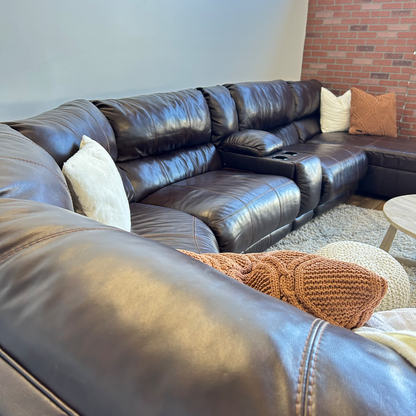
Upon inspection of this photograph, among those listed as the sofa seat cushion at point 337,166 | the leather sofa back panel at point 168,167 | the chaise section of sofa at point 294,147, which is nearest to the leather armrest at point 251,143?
the chaise section of sofa at point 294,147

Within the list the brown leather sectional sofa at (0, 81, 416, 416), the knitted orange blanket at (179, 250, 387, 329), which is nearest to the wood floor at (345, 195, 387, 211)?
the knitted orange blanket at (179, 250, 387, 329)

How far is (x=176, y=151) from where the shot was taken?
261 cm

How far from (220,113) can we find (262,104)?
58 cm

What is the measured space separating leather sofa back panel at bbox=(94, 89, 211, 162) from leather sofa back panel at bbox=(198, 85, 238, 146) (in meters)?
0.07

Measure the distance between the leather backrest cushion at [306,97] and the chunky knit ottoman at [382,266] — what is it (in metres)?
2.39

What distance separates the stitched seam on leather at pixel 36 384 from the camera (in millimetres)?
410

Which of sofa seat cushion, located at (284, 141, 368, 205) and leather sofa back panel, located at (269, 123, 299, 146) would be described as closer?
sofa seat cushion, located at (284, 141, 368, 205)

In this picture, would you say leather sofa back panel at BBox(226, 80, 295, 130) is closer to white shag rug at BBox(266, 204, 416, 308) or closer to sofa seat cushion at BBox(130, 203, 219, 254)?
white shag rug at BBox(266, 204, 416, 308)

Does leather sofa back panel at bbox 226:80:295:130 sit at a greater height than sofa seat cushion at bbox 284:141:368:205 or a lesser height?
greater

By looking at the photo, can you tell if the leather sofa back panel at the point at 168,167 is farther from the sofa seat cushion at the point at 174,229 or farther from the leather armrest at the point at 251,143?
the sofa seat cushion at the point at 174,229

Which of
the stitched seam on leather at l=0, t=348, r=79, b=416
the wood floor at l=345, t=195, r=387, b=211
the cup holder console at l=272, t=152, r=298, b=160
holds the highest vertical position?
the stitched seam on leather at l=0, t=348, r=79, b=416

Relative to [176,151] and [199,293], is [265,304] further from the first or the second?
[176,151]

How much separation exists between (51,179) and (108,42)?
1781mm

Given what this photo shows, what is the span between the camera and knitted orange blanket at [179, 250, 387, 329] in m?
0.68
